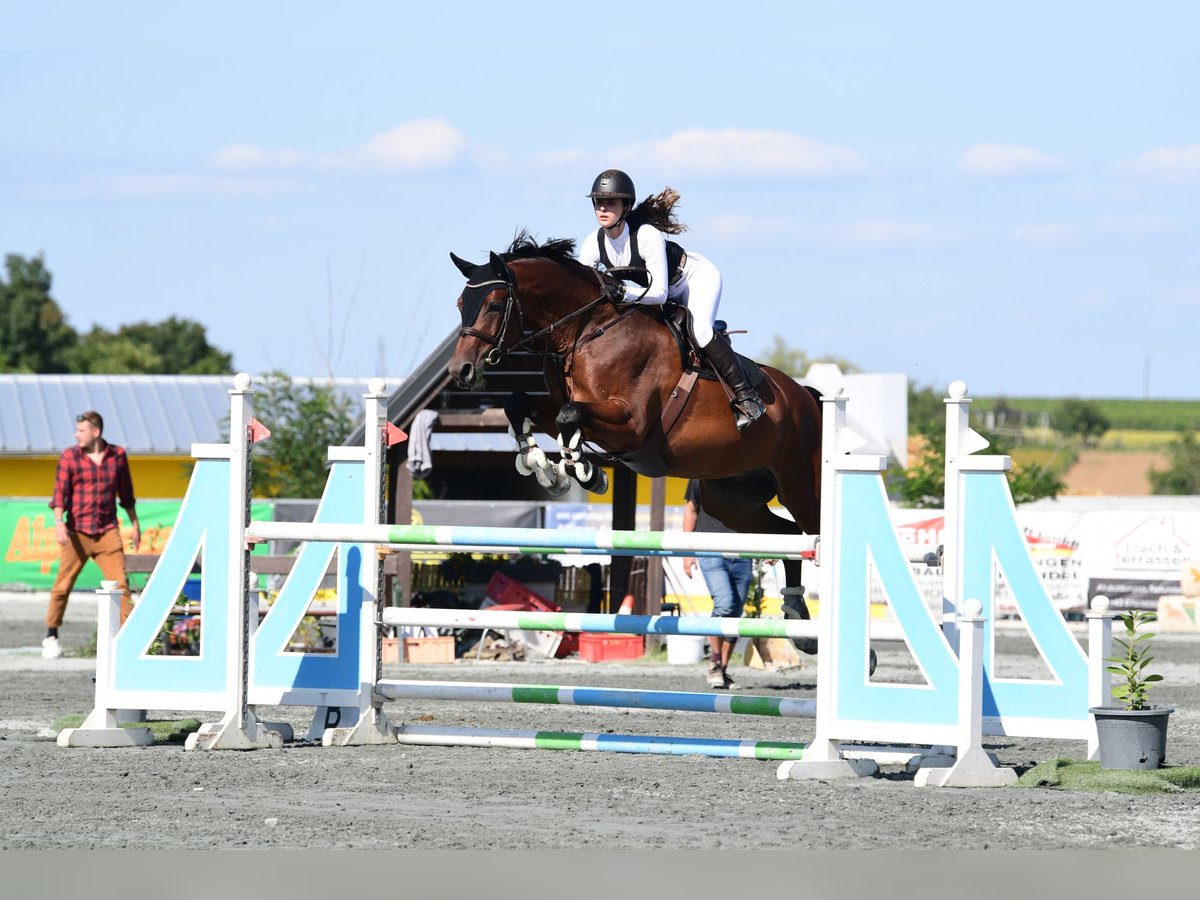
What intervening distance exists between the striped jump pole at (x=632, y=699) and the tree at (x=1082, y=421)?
2386 inches

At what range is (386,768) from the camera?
20.6ft

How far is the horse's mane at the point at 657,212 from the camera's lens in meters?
6.56

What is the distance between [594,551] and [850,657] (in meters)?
1.08

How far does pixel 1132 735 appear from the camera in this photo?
19.8ft

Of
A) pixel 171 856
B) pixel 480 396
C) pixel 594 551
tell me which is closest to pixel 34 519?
pixel 480 396

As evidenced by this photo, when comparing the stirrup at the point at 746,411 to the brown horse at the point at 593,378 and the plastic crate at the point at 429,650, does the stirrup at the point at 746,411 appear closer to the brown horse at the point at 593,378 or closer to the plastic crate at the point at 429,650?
the brown horse at the point at 593,378

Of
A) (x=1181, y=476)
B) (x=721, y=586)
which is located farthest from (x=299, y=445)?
(x=1181, y=476)

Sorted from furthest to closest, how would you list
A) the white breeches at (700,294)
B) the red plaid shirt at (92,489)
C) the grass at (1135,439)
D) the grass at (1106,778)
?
the grass at (1135,439) → the red plaid shirt at (92,489) → the white breeches at (700,294) → the grass at (1106,778)

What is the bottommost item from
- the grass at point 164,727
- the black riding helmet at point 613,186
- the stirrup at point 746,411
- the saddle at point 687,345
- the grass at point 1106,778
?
the grass at point 164,727

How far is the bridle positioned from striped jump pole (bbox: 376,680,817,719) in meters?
1.40

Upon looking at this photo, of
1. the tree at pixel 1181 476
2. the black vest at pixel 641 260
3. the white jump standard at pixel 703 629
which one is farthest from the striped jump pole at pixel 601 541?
the tree at pixel 1181 476

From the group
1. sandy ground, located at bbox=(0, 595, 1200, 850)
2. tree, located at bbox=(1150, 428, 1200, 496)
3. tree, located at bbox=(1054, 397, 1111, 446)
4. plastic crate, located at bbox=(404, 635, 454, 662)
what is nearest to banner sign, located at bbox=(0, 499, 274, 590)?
plastic crate, located at bbox=(404, 635, 454, 662)

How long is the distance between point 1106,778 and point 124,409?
27.6 meters

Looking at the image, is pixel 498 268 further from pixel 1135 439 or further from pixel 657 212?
→ pixel 1135 439
